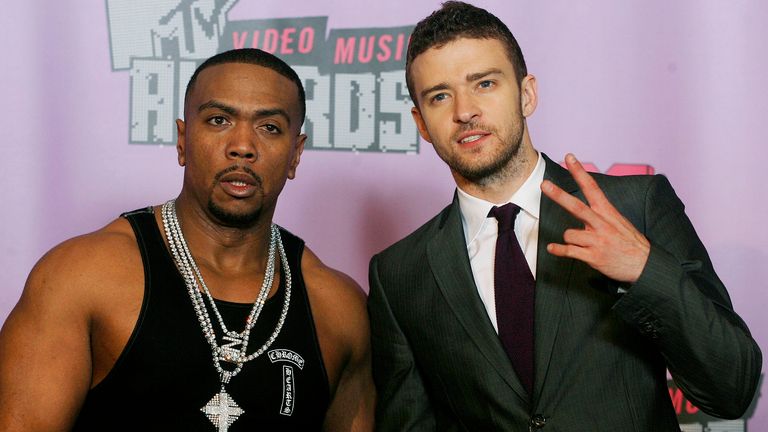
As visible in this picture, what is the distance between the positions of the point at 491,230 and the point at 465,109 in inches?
11.2

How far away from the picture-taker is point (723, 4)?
9.38 ft

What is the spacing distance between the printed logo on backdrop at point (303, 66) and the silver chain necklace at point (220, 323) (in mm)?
773

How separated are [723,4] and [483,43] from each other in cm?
119

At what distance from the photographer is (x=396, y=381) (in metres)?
2.18

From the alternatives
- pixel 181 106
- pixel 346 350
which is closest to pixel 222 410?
pixel 346 350

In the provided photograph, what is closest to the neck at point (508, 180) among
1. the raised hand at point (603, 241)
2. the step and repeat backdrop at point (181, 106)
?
the raised hand at point (603, 241)

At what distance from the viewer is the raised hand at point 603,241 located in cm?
169

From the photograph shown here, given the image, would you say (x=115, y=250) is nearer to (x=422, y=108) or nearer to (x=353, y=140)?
(x=422, y=108)

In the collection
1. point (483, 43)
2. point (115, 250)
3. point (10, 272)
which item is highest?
point (483, 43)

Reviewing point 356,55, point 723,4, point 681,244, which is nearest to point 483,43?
point 681,244

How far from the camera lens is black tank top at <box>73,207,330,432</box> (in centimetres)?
206

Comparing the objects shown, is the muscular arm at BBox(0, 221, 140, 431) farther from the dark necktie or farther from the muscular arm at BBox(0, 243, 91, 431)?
the dark necktie

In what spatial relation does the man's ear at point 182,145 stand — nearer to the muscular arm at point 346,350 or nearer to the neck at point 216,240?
the neck at point 216,240

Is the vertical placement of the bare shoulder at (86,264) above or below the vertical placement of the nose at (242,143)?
below
